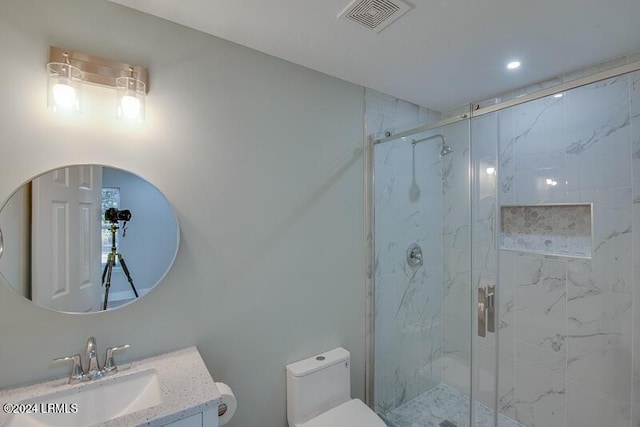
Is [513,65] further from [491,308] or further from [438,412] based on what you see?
[438,412]

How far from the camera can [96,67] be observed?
1.25m

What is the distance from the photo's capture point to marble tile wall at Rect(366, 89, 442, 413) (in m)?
2.19

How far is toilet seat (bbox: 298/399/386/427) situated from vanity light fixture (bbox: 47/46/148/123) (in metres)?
1.79

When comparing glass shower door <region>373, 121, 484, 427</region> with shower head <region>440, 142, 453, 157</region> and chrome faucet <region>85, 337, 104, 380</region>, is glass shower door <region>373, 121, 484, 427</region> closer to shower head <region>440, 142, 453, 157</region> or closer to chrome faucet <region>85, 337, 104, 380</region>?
shower head <region>440, 142, 453, 157</region>

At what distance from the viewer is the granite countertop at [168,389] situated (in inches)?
37.9

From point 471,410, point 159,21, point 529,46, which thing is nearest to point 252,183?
point 159,21

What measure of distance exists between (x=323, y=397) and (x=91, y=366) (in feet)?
3.92

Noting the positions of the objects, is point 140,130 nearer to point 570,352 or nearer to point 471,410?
point 471,410

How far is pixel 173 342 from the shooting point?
1433 mm

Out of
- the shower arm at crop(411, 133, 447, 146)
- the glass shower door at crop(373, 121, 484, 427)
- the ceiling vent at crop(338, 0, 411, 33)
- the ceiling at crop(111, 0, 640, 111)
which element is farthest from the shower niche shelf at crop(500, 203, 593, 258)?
the ceiling vent at crop(338, 0, 411, 33)

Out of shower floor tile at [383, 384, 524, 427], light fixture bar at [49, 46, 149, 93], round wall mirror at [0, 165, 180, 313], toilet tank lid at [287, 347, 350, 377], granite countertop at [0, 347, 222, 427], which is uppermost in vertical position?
light fixture bar at [49, 46, 149, 93]

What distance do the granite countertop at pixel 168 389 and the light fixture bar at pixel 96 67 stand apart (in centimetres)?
120

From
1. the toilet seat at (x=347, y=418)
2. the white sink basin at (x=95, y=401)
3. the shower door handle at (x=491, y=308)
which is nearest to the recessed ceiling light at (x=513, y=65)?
the shower door handle at (x=491, y=308)

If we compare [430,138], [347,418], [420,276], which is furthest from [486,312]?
[430,138]
